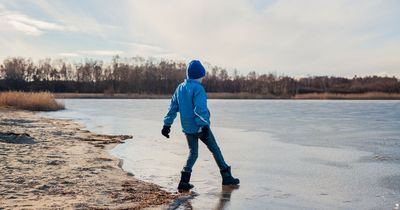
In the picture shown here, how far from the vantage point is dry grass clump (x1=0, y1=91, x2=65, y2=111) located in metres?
24.9

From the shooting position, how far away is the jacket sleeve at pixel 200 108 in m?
4.69

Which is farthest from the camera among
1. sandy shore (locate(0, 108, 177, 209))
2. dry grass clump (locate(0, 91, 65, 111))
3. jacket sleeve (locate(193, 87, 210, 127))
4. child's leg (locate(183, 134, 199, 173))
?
dry grass clump (locate(0, 91, 65, 111))

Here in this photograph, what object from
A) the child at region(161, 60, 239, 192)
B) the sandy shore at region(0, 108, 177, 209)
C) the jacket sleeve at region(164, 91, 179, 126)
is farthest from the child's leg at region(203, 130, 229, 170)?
the sandy shore at region(0, 108, 177, 209)

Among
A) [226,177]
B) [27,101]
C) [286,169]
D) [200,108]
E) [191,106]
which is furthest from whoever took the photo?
[27,101]

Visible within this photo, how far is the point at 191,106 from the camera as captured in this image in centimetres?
482

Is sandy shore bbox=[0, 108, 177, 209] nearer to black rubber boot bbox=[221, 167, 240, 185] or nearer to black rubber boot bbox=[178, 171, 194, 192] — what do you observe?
black rubber boot bbox=[178, 171, 194, 192]

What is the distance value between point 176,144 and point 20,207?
5.50 metres

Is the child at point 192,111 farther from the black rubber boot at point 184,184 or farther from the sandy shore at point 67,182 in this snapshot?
the sandy shore at point 67,182

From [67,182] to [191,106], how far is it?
1.69m

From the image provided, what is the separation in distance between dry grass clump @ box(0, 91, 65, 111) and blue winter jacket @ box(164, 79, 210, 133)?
2210cm

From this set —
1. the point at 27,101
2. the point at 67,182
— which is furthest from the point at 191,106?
the point at 27,101

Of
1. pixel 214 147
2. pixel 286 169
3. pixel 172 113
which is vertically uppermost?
pixel 172 113

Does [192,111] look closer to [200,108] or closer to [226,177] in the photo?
[200,108]

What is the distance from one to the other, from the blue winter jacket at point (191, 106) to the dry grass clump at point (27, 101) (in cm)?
2210
